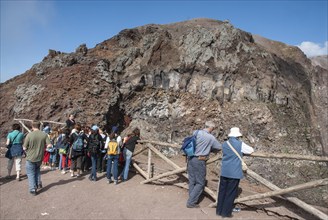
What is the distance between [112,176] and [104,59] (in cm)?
1540

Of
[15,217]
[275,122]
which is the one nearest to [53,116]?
[15,217]

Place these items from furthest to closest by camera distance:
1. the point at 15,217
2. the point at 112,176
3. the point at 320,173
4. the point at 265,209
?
the point at 320,173 < the point at 112,176 < the point at 15,217 < the point at 265,209

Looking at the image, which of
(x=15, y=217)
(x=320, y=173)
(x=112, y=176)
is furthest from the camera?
(x=320, y=173)

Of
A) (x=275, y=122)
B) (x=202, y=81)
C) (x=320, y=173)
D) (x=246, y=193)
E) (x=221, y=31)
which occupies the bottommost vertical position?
(x=320, y=173)

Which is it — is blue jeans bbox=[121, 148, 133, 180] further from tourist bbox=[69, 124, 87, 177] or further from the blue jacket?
the blue jacket

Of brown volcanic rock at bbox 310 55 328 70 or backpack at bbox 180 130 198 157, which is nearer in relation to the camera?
backpack at bbox 180 130 198 157

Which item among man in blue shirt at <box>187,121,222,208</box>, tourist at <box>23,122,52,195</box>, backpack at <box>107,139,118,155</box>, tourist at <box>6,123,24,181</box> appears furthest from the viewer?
tourist at <box>6,123,24,181</box>

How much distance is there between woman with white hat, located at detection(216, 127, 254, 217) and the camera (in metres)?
6.15

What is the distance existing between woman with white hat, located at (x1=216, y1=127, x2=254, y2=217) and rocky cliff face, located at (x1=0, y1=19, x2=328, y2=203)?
12865 millimetres

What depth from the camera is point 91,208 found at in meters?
7.42

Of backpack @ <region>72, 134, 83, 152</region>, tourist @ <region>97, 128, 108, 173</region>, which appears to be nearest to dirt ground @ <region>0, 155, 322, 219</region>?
tourist @ <region>97, 128, 108, 173</region>

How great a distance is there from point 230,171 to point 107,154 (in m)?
4.46

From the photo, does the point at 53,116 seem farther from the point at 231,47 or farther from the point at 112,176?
the point at 231,47

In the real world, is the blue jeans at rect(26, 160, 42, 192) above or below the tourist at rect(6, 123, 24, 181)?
below
